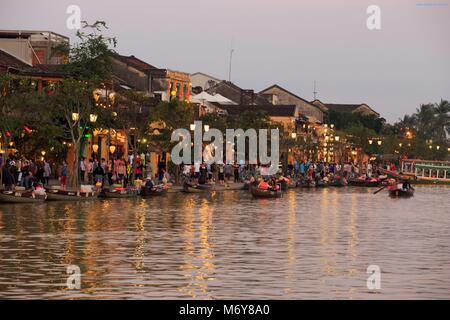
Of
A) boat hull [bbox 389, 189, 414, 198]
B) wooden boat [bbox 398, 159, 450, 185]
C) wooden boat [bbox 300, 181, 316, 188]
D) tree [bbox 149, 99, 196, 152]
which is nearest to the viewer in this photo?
boat hull [bbox 389, 189, 414, 198]

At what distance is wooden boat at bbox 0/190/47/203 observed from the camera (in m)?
53.1

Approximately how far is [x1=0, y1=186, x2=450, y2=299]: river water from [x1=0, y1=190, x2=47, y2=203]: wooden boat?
2.31 feet

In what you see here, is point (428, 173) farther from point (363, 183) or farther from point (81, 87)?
point (81, 87)

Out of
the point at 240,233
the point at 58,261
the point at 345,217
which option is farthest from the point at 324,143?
the point at 58,261

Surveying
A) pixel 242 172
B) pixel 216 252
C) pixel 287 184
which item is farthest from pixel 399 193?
pixel 216 252

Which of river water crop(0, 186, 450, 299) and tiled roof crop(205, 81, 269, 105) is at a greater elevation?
tiled roof crop(205, 81, 269, 105)

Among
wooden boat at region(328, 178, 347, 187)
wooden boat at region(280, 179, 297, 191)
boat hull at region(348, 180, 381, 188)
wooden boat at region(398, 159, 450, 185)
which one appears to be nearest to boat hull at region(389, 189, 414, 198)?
wooden boat at region(280, 179, 297, 191)

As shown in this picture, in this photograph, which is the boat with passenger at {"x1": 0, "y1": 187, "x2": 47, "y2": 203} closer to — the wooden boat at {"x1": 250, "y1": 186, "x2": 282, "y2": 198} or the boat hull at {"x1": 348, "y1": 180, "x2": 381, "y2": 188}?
the wooden boat at {"x1": 250, "y1": 186, "x2": 282, "y2": 198}

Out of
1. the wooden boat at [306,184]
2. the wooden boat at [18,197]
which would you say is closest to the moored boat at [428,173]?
the wooden boat at [306,184]

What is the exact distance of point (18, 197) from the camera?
53625 mm

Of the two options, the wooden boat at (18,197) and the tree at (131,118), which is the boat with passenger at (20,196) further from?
the tree at (131,118)
